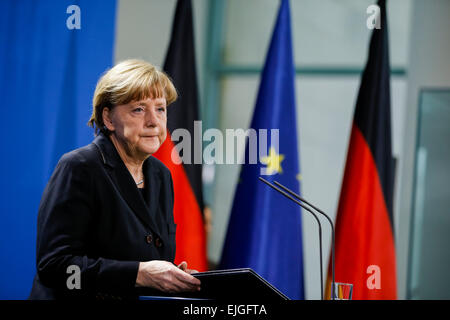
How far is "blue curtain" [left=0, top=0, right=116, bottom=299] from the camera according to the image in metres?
2.55

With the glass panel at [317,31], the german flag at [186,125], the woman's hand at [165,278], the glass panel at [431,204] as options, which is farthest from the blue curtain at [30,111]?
the glass panel at [317,31]

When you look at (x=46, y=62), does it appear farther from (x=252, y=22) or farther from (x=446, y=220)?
(x=252, y=22)

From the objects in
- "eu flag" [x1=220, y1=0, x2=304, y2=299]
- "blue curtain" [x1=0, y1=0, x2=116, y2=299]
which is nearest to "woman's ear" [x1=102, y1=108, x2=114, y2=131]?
"blue curtain" [x1=0, y1=0, x2=116, y2=299]

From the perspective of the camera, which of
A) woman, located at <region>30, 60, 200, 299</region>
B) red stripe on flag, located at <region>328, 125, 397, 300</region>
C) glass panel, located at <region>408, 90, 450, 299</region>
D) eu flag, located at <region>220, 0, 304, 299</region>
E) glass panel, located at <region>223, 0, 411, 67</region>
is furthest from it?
glass panel, located at <region>223, 0, 411, 67</region>

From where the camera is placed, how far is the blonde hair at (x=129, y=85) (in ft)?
5.42

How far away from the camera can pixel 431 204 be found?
4.07 meters

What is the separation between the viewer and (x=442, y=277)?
3.97 m

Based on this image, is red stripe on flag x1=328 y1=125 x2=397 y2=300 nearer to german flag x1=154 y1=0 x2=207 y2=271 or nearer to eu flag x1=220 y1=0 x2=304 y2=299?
eu flag x1=220 y1=0 x2=304 y2=299

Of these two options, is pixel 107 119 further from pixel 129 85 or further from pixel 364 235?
pixel 364 235

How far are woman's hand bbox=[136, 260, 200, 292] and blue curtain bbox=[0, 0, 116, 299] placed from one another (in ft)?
4.21

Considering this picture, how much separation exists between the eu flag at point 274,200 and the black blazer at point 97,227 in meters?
1.88

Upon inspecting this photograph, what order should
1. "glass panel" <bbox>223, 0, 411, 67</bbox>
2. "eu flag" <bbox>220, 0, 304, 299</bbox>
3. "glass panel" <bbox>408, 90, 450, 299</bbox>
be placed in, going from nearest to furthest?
"eu flag" <bbox>220, 0, 304, 299</bbox>, "glass panel" <bbox>408, 90, 450, 299</bbox>, "glass panel" <bbox>223, 0, 411, 67</bbox>

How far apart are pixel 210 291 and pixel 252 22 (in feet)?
15.2

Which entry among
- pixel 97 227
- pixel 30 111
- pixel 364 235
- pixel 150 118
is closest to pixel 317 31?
pixel 364 235
